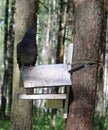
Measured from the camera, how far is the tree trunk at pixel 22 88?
29.2ft

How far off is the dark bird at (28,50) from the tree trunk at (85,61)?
925mm

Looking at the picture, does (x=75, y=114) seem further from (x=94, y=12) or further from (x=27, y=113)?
(x=27, y=113)

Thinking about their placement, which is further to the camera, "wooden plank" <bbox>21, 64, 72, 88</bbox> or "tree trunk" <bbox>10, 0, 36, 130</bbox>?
"tree trunk" <bbox>10, 0, 36, 130</bbox>

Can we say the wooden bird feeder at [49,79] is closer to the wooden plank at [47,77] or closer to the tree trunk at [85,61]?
the wooden plank at [47,77]

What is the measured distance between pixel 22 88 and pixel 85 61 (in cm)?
378

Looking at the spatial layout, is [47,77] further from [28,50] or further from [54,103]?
[28,50]

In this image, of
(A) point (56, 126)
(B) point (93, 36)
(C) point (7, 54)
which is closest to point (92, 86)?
(B) point (93, 36)

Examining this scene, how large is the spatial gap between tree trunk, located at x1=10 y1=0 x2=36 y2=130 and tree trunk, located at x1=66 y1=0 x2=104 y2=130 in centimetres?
361

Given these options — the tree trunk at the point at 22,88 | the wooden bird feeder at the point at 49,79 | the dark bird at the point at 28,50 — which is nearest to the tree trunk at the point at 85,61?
the wooden bird feeder at the point at 49,79

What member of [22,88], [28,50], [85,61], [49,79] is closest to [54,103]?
[49,79]

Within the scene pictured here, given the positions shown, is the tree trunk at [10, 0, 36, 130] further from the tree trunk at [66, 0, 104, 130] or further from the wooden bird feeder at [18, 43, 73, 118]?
the tree trunk at [66, 0, 104, 130]

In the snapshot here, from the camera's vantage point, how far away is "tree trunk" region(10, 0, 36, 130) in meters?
8.91

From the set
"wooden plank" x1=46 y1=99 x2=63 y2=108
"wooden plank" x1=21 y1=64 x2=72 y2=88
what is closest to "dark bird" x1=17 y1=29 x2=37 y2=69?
"wooden plank" x1=21 y1=64 x2=72 y2=88

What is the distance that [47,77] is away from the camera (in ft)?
17.1
